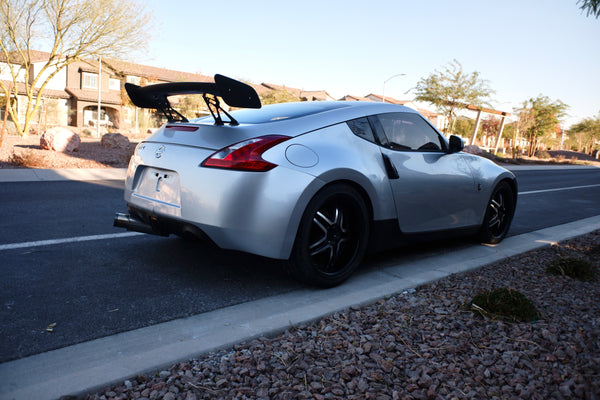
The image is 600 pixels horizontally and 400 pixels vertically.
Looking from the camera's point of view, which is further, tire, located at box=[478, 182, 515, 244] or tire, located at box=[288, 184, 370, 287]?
tire, located at box=[478, 182, 515, 244]

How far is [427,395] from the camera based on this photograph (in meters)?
2.06

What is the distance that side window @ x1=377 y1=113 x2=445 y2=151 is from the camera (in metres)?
4.03

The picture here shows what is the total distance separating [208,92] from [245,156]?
1.66 ft

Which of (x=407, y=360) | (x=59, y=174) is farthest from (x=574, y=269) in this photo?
(x=59, y=174)

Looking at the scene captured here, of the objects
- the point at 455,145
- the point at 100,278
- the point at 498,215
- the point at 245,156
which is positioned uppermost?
the point at 455,145

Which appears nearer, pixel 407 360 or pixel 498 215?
pixel 407 360

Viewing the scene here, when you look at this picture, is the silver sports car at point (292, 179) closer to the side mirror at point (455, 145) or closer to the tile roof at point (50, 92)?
the side mirror at point (455, 145)

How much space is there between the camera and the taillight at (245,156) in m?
3.07

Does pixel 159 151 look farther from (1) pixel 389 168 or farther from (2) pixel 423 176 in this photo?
(2) pixel 423 176

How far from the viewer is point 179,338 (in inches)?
100

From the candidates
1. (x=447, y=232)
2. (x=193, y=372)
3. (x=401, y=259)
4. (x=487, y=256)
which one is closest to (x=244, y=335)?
(x=193, y=372)

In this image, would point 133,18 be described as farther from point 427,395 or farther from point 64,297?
point 427,395

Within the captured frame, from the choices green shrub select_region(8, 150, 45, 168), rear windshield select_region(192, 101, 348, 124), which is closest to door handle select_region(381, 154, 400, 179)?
rear windshield select_region(192, 101, 348, 124)

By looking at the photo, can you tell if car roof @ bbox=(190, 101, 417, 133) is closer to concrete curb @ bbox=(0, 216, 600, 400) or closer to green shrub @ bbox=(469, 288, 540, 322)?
concrete curb @ bbox=(0, 216, 600, 400)
